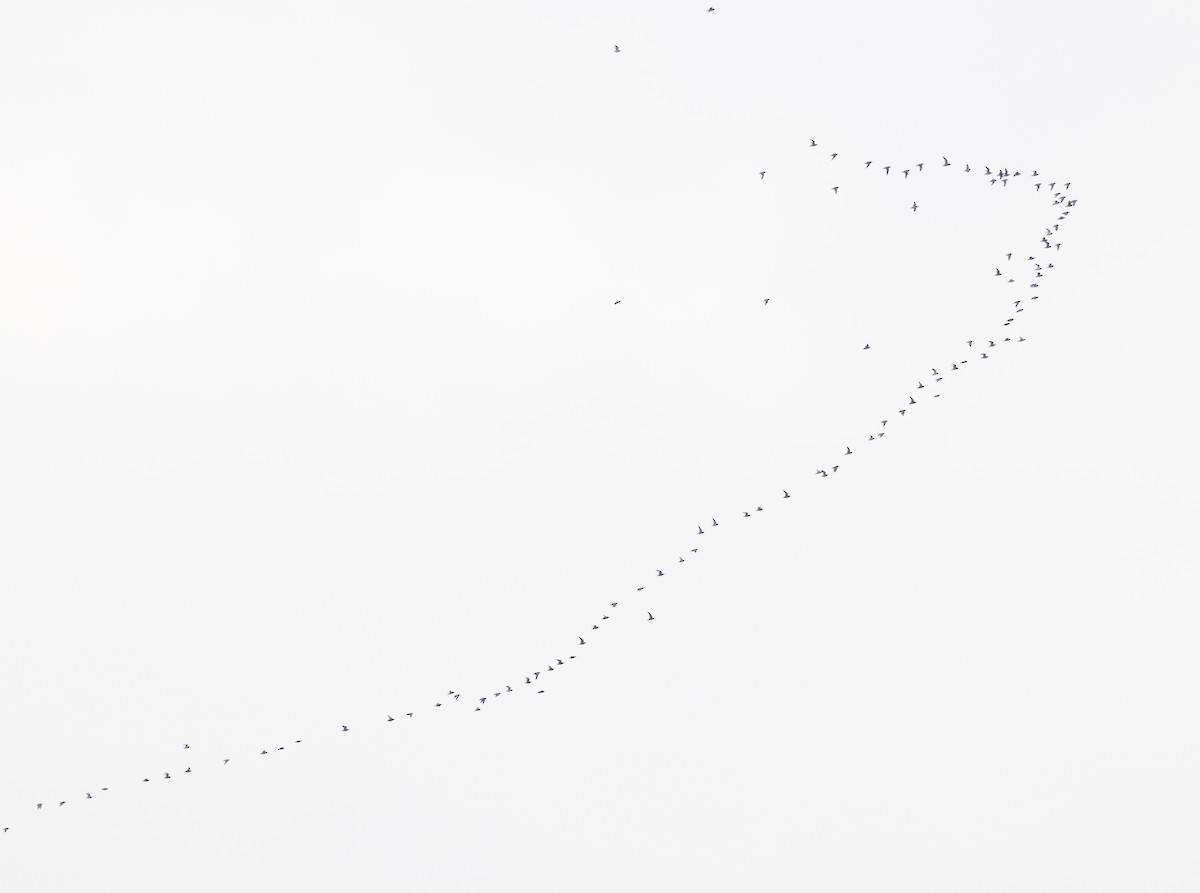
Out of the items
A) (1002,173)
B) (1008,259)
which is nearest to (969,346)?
(1008,259)

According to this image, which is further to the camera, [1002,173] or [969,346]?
[969,346]

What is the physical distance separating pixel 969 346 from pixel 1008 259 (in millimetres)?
9572

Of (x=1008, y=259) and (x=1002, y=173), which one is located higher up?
(x=1008, y=259)

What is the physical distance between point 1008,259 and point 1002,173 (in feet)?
228

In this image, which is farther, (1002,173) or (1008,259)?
(1008,259)

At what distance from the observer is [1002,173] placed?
90.2 m

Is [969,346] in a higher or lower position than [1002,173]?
higher

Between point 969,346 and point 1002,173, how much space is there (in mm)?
71165

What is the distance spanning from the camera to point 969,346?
15962cm

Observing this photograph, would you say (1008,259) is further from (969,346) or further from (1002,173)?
(1002,173)

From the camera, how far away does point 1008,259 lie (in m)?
157
